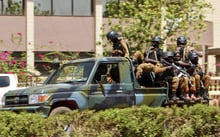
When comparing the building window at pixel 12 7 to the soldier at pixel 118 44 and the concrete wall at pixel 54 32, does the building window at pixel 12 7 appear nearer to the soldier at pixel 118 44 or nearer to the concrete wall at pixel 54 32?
the concrete wall at pixel 54 32

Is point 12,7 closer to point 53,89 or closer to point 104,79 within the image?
point 104,79

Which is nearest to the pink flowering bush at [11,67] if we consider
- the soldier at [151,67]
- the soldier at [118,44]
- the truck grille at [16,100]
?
Answer: the soldier at [118,44]

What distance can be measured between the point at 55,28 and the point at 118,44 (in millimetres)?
16497

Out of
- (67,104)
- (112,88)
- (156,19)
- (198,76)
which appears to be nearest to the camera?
(67,104)

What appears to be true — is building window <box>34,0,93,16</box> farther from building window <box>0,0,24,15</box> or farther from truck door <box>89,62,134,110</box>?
truck door <box>89,62,134,110</box>

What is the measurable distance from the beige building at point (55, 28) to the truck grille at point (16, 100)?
15371mm

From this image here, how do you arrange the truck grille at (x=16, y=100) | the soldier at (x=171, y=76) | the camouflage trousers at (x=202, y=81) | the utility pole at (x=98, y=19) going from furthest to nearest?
1. the utility pole at (x=98, y=19)
2. the camouflage trousers at (x=202, y=81)
3. the soldier at (x=171, y=76)
4. the truck grille at (x=16, y=100)

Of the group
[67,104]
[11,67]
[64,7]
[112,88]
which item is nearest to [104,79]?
[112,88]

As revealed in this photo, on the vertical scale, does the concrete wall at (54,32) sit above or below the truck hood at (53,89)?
above

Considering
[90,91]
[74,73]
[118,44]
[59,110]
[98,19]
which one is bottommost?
[59,110]

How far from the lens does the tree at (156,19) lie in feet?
71.3

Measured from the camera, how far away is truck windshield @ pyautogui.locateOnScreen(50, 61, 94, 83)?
11.8m

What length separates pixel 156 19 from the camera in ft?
72.1

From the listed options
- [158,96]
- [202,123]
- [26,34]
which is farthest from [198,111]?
[26,34]
